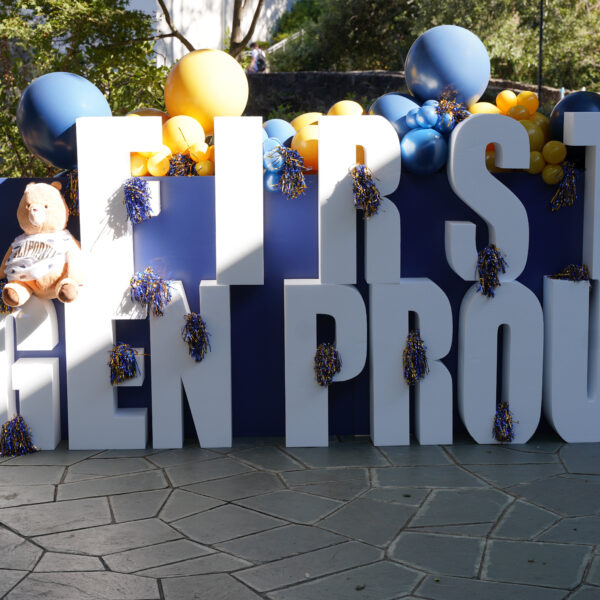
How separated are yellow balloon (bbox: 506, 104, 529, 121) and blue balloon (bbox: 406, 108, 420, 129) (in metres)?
0.63

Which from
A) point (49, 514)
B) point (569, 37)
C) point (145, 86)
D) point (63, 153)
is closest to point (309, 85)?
point (569, 37)

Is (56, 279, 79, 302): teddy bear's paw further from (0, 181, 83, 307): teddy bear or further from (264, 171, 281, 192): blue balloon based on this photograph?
(264, 171, 281, 192): blue balloon

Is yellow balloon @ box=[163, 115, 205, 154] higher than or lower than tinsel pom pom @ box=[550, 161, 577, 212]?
higher

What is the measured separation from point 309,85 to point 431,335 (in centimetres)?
1049

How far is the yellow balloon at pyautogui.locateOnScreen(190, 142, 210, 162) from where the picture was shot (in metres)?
5.45

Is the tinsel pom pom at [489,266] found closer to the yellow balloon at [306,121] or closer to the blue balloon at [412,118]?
the blue balloon at [412,118]

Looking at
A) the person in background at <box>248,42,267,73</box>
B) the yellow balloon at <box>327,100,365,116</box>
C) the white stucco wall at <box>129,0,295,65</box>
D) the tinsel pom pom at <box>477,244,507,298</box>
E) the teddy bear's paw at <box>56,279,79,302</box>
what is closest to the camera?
the teddy bear's paw at <box>56,279,79,302</box>

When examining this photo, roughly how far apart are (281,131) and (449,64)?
1.16m

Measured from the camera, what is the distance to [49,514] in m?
4.36

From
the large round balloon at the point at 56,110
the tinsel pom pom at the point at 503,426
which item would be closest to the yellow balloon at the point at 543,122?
the tinsel pom pom at the point at 503,426

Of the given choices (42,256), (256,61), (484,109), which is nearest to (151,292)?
(42,256)

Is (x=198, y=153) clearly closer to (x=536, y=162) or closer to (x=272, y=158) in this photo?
(x=272, y=158)

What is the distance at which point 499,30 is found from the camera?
15.2 meters

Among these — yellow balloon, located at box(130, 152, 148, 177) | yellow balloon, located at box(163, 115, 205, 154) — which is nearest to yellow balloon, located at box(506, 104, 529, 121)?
yellow balloon, located at box(163, 115, 205, 154)
